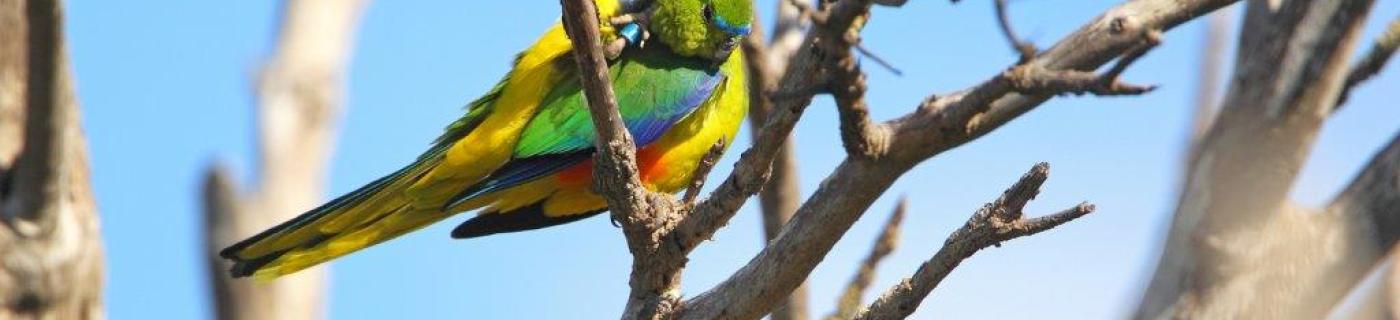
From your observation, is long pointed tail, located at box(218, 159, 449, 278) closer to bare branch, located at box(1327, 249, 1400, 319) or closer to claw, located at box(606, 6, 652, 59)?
claw, located at box(606, 6, 652, 59)

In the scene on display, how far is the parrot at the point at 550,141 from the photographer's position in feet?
17.4

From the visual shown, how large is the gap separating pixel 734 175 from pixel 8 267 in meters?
1.95

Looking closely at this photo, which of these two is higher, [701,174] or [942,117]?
[701,174]

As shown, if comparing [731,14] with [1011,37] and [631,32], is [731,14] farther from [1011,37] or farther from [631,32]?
[1011,37]

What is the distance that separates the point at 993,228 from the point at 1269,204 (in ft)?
4.51

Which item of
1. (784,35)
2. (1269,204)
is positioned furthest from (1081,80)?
(784,35)

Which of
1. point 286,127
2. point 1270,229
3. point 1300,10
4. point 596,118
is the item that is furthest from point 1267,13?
point 286,127

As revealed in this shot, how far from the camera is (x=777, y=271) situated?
3832 millimetres

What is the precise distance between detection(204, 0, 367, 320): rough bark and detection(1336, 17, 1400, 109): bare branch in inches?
168

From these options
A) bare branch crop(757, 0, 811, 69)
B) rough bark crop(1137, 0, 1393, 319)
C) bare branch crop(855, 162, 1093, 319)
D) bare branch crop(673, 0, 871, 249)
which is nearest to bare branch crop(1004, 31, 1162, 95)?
bare branch crop(673, 0, 871, 249)

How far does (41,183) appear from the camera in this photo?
13.8 ft

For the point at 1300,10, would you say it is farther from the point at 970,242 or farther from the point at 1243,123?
the point at 970,242

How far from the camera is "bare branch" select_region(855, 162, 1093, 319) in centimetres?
344

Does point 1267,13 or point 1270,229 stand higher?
point 1267,13
